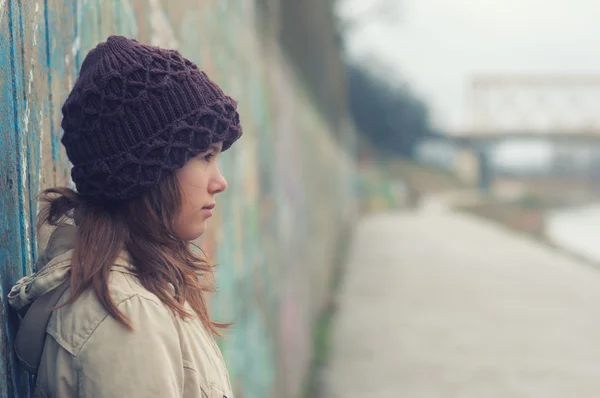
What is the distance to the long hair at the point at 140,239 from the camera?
1.40 metres

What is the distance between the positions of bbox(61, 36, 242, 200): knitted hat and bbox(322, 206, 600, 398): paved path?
453cm

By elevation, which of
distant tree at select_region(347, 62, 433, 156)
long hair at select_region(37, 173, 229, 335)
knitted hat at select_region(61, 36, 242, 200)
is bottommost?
distant tree at select_region(347, 62, 433, 156)

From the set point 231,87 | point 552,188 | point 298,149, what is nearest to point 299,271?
point 298,149

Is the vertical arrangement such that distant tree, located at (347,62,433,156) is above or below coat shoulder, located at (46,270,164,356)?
below

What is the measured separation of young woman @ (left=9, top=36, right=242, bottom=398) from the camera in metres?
1.31

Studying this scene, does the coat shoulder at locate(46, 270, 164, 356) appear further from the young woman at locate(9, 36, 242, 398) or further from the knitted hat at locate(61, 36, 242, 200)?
the knitted hat at locate(61, 36, 242, 200)

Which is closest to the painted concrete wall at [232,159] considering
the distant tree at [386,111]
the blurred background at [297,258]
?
the blurred background at [297,258]

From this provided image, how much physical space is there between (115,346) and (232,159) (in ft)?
7.17

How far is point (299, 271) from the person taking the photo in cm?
632

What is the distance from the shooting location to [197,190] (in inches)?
61.2

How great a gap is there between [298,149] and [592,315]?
4.05 meters

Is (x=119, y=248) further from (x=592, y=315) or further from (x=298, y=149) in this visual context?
(x=592, y=315)

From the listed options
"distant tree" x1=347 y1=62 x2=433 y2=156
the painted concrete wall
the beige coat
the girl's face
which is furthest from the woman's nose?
"distant tree" x1=347 y1=62 x2=433 y2=156

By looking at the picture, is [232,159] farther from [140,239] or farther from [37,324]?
[37,324]
